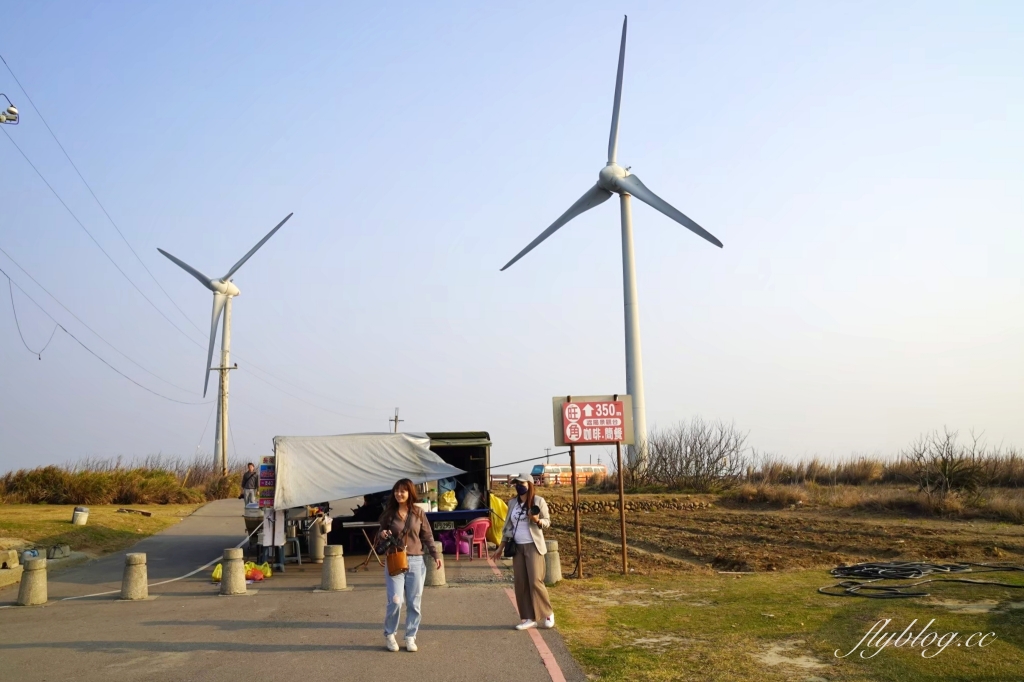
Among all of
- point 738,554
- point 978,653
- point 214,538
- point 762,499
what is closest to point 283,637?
point 978,653

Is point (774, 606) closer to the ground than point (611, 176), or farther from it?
closer to the ground

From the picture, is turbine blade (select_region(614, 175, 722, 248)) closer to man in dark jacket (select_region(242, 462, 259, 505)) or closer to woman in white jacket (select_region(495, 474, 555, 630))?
man in dark jacket (select_region(242, 462, 259, 505))

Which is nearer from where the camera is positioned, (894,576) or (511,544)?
(511,544)

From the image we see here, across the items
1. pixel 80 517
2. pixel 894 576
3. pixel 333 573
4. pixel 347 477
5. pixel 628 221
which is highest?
pixel 628 221

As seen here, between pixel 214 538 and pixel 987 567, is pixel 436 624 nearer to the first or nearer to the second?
pixel 987 567

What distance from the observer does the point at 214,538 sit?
24.9 meters

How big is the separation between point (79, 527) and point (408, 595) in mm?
17463

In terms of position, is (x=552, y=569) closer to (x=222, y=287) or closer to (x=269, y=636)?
(x=269, y=636)

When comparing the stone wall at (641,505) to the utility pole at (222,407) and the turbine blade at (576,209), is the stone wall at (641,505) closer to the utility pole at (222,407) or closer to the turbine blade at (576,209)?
the turbine blade at (576,209)

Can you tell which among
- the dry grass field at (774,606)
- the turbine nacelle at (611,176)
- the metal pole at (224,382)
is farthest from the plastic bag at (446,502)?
the metal pole at (224,382)

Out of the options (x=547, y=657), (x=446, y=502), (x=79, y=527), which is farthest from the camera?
(x=79, y=527)

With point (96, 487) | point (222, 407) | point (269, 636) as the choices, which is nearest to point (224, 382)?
point (222, 407)

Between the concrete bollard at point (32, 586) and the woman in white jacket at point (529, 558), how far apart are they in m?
7.29

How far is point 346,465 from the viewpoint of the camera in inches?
730
